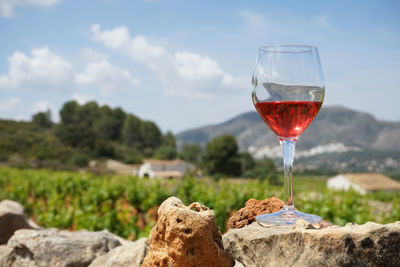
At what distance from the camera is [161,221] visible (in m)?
2.01

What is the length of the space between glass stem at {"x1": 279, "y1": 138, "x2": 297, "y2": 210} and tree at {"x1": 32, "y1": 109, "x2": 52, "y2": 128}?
308 ft

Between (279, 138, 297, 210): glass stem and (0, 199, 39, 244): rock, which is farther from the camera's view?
(0, 199, 39, 244): rock

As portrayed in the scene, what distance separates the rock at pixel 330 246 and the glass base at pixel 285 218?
81 mm

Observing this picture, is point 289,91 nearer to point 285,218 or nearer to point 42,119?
point 285,218

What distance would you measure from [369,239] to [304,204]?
707 cm

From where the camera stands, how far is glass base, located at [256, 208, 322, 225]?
1992mm

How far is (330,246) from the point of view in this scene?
1738mm

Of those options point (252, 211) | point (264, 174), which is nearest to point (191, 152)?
point (264, 174)

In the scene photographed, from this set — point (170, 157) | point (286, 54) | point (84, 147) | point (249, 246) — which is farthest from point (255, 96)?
point (170, 157)

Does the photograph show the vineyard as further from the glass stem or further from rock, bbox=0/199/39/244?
the glass stem

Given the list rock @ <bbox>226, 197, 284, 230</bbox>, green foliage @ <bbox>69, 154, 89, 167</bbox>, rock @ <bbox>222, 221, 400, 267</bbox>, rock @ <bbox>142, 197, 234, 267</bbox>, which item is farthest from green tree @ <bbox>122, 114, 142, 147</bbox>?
rock @ <bbox>222, 221, 400, 267</bbox>

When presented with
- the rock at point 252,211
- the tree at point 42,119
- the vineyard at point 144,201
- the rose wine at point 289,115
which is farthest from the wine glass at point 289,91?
the tree at point 42,119

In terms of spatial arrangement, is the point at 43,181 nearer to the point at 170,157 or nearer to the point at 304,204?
the point at 304,204

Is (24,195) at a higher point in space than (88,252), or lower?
lower
